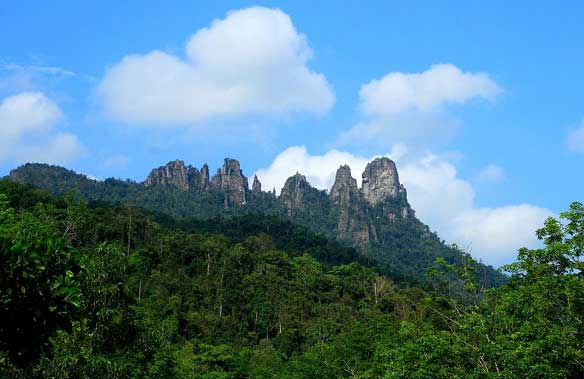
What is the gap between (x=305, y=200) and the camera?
168 meters

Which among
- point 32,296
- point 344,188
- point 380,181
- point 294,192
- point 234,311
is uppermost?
point 380,181

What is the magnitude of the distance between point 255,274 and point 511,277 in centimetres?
4497

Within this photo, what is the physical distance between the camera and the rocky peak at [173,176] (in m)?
164

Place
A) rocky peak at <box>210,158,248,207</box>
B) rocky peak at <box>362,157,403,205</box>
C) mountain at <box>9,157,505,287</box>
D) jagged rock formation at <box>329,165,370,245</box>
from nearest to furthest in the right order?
1. mountain at <box>9,157,505,287</box>
2. jagged rock formation at <box>329,165,370,245</box>
3. rocky peak at <box>210,158,248,207</box>
4. rocky peak at <box>362,157,403,205</box>

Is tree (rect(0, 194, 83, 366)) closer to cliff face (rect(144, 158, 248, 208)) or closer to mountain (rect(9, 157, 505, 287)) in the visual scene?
mountain (rect(9, 157, 505, 287))

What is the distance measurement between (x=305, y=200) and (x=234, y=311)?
109m

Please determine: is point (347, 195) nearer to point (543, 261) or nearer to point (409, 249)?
point (409, 249)

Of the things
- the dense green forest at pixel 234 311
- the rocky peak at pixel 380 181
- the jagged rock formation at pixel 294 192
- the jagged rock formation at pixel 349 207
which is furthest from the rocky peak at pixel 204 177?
the dense green forest at pixel 234 311

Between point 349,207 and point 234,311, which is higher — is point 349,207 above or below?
above

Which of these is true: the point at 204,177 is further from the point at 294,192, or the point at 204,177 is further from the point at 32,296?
the point at 32,296

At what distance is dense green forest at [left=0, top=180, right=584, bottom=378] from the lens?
5.73 metres

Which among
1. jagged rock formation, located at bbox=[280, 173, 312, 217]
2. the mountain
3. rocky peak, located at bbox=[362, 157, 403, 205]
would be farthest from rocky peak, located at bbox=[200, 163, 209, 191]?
rocky peak, located at bbox=[362, 157, 403, 205]

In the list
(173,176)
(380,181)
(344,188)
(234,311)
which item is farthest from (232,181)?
(234,311)

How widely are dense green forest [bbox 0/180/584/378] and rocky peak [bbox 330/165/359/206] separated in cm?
9540
